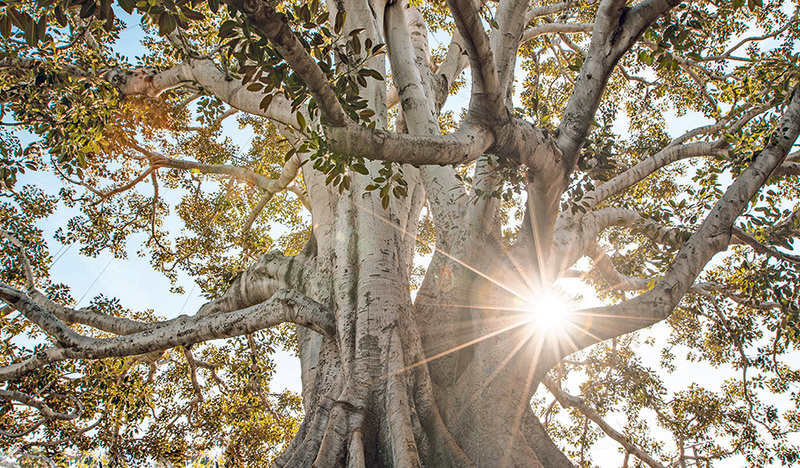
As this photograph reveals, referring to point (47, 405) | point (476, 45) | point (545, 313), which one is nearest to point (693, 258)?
point (545, 313)

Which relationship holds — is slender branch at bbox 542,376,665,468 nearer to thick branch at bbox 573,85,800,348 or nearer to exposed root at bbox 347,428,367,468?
thick branch at bbox 573,85,800,348

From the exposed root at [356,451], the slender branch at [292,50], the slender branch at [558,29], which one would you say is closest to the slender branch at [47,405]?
the exposed root at [356,451]

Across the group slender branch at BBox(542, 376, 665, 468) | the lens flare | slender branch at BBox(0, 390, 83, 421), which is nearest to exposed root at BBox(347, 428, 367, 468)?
the lens flare

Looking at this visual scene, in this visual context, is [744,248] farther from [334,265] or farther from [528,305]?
[334,265]

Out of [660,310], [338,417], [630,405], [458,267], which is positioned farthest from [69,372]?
[630,405]

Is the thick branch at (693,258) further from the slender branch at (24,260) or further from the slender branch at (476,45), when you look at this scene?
the slender branch at (24,260)

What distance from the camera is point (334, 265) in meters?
3.73

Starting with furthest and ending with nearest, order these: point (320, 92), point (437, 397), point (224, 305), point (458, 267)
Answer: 1. point (224, 305)
2. point (458, 267)
3. point (437, 397)
4. point (320, 92)

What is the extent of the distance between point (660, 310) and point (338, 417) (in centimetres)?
210

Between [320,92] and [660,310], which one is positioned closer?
[320,92]

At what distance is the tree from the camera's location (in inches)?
85.6

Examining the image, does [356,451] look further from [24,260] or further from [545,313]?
[24,260]

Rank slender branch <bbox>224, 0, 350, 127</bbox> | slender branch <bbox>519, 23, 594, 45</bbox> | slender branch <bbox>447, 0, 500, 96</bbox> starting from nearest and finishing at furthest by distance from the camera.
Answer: slender branch <bbox>224, 0, 350, 127</bbox> → slender branch <bbox>447, 0, 500, 96</bbox> → slender branch <bbox>519, 23, 594, 45</bbox>

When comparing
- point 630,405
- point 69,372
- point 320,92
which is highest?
point 630,405
